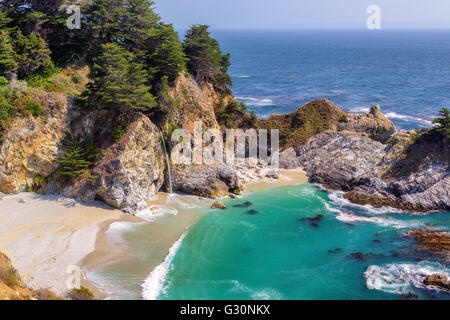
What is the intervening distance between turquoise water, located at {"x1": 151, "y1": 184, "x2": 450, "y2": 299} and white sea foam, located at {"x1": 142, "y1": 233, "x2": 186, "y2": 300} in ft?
0.24

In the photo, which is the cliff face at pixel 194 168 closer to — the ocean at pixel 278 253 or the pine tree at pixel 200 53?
the ocean at pixel 278 253

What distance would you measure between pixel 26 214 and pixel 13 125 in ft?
29.0

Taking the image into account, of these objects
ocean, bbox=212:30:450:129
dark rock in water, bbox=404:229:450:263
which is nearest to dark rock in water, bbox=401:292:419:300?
dark rock in water, bbox=404:229:450:263

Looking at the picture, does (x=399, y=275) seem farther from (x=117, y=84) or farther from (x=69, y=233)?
(x=117, y=84)

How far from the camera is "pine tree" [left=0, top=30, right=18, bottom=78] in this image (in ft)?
106

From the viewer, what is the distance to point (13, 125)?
3142cm

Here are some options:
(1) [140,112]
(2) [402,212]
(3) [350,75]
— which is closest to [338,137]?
(2) [402,212]

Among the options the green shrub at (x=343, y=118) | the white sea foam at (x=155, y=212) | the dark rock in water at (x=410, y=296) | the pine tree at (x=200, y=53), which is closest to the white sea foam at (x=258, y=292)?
the dark rock in water at (x=410, y=296)

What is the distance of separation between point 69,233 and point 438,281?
29.4 meters

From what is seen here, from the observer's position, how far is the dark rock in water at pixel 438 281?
23.4 metres

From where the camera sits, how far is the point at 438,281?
23.6 m

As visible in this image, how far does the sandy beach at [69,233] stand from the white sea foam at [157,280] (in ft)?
1.87

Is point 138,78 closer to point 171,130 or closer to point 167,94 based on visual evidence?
point 167,94

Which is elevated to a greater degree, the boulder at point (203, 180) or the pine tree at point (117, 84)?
the pine tree at point (117, 84)
